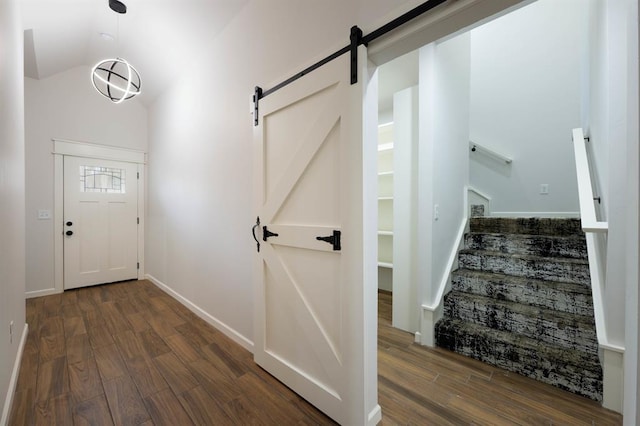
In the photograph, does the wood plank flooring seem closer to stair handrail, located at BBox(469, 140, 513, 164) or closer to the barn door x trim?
the barn door x trim

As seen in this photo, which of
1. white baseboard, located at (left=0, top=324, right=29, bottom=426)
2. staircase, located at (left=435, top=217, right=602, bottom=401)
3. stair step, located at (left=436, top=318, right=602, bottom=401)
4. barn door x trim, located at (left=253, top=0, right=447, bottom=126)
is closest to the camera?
barn door x trim, located at (left=253, top=0, right=447, bottom=126)

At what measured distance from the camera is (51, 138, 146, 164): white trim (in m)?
3.96

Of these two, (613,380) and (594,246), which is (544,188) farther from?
(613,380)

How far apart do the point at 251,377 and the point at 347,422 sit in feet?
2.74

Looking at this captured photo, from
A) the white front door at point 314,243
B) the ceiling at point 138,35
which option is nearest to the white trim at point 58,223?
the ceiling at point 138,35

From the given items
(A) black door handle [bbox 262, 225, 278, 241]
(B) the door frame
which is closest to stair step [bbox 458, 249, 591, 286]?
(A) black door handle [bbox 262, 225, 278, 241]

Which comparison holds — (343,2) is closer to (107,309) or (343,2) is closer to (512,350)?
(512,350)

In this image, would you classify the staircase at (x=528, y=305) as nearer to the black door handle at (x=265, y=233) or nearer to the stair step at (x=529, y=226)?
the stair step at (x=529, y=226)

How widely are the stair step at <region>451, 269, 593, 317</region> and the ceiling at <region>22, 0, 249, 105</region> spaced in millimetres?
3387

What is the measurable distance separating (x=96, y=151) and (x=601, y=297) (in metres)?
6.34

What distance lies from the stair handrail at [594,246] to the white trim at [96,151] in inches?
233

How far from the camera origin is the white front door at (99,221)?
4062mm

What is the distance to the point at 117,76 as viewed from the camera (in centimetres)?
357

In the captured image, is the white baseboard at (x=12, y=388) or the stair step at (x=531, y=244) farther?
the stair step at (x=531, y=244)
